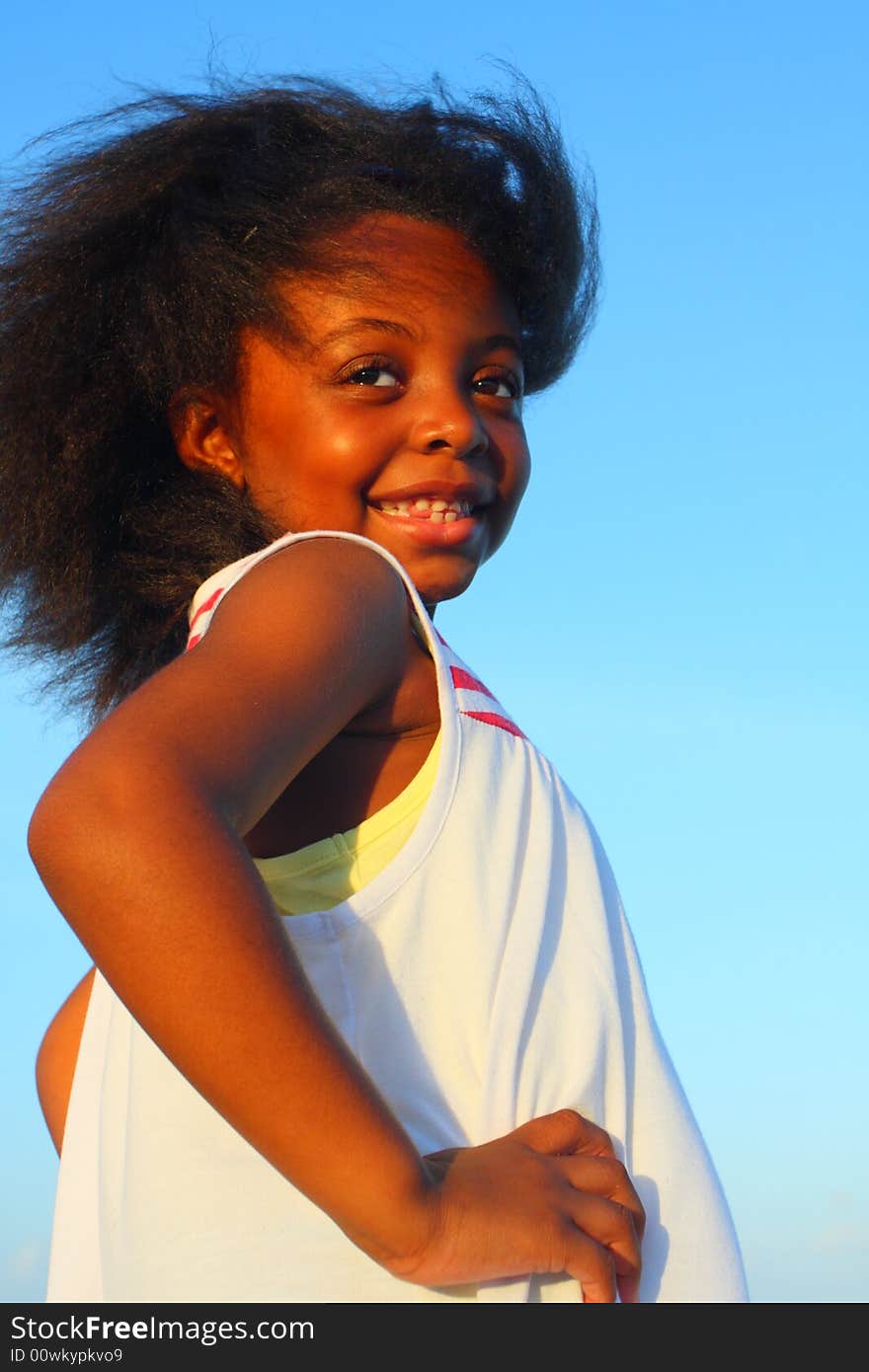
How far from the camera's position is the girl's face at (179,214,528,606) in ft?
7.68

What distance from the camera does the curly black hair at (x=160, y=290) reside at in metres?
2.50

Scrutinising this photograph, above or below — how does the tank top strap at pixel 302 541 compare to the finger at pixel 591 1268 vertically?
Result: above

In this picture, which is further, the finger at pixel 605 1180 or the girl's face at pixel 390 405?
the girl's face at pixel 390 405

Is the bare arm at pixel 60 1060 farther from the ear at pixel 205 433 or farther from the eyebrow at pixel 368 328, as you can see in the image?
the eyebrow at pixel 368 328

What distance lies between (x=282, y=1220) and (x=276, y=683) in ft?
1.85

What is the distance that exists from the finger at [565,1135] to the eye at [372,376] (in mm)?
1066

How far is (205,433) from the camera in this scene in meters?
2.57

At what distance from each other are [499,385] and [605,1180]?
125cm

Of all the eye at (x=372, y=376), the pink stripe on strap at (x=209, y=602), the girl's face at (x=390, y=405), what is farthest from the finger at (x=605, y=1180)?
the eye at (x=372, y=376)

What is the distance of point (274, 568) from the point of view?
1.85 metres

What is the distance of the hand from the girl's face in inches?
37.6

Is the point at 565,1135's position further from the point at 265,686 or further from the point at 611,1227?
the point at 265,686

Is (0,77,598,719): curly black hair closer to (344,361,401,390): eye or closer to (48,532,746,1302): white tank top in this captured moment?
(344,361,401,390): eye

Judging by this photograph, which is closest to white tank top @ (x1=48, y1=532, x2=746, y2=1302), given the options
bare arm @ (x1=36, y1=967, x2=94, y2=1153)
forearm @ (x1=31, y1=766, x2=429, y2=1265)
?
forearm @ (x1=31, y1=766, x2=429, y2=1265)
